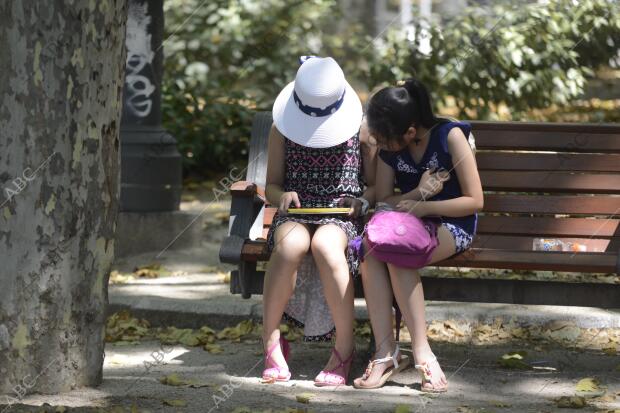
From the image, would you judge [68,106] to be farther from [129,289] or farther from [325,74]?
[129,289]

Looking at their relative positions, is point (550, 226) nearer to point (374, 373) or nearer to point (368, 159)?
point (368, 159)

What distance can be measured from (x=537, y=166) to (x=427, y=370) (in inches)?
45.1

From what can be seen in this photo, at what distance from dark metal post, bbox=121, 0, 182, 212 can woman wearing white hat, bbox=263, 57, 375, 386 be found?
2.77 m

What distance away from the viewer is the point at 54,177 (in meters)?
4.29

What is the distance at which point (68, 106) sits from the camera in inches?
168

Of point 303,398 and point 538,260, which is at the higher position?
point 538,260

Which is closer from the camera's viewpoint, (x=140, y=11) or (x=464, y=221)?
(x=464, y=221)

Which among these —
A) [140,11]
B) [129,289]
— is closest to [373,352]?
[129,289]

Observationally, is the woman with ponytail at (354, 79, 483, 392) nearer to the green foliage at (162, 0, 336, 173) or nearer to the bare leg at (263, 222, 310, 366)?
the bare leg at (263, 222, 310, 366)

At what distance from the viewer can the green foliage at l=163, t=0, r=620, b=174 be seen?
29.5 ft

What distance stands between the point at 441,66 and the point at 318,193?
14.3 feet

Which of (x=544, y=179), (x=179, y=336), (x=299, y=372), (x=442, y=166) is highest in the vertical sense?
(x=442, y=166)

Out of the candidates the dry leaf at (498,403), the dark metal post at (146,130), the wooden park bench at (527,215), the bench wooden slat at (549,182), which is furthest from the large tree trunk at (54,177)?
the dark metal post at (146,130)

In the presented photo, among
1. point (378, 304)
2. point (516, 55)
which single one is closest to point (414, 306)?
point (378, 304)
